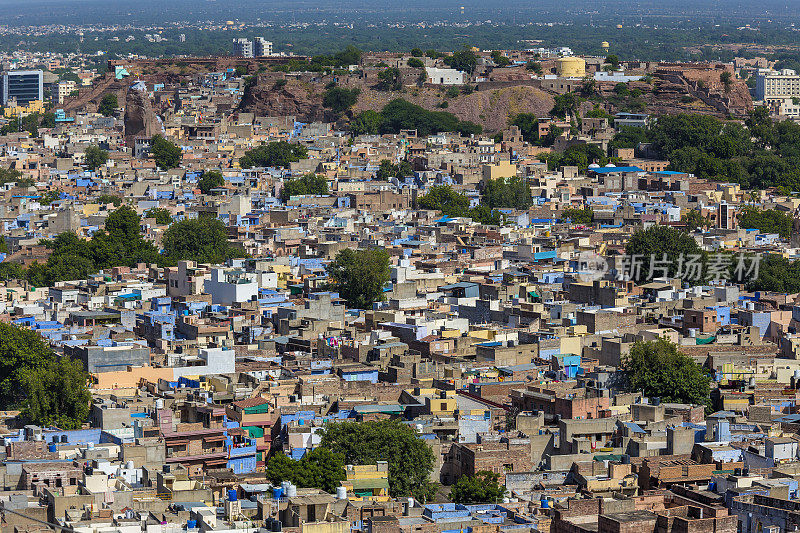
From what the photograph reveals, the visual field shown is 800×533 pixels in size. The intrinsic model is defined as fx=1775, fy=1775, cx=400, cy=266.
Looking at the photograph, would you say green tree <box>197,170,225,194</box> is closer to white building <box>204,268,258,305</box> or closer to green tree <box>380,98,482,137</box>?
green tree <box>380,98,482,137</box>

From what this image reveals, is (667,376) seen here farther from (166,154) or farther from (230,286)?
(166,154)

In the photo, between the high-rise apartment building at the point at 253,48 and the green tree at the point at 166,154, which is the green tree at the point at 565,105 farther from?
the high-rise apartment building at the point at 253,48

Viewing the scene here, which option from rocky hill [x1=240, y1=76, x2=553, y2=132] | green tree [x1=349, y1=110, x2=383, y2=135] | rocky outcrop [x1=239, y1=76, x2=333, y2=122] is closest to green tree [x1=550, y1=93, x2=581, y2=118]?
rocky hill [x1=240, y1=76, x2=553, y2=132]

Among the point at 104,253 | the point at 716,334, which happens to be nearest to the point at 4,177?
the point at 104,253

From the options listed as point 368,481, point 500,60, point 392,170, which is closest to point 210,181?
point 392,170

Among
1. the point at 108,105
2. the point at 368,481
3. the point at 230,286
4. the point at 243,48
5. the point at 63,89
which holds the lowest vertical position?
the point at 63,89

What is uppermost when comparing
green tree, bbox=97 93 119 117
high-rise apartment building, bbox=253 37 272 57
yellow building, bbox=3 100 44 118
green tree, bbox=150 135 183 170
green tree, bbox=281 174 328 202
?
green tree, bbox=281 174 328 202

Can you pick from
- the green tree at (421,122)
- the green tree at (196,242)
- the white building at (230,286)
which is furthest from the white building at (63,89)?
the white building at (230,286)
